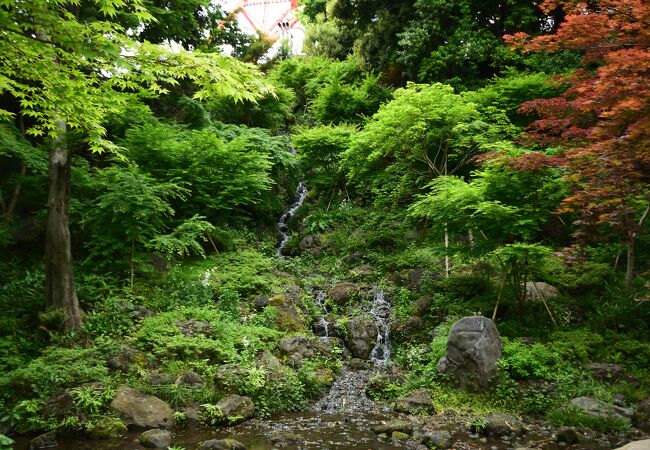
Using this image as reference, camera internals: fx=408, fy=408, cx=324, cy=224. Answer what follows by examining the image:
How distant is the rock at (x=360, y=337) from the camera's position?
1005cm

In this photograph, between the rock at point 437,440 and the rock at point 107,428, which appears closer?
the rock at point 437,440

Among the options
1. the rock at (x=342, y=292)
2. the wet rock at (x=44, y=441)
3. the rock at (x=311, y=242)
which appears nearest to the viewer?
the wet rock at (x=44, y=441)

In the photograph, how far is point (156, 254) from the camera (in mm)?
11117

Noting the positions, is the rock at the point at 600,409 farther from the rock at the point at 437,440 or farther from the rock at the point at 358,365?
the rock at the point at 358,365

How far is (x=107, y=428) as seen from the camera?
6.43m

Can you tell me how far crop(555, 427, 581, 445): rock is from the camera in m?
6.30

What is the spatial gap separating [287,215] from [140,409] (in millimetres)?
12547

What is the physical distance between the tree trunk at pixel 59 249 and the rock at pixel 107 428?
96.3 inches

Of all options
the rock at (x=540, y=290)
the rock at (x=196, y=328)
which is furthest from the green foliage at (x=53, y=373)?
the rock at (x=540, y=290)

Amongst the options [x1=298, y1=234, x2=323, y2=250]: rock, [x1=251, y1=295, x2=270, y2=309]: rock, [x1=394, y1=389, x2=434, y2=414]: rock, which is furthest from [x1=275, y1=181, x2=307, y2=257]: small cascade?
[x1=394, y1=389, x2=434, y2=414]: rock

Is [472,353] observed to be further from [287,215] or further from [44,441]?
[287,215]

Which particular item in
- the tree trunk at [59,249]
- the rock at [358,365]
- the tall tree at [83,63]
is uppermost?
the tall tree at [83,63]

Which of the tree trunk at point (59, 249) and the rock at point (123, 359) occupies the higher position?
the tree trunk at point (59, 249)

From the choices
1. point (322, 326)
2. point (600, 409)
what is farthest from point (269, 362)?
point (600, 409)
